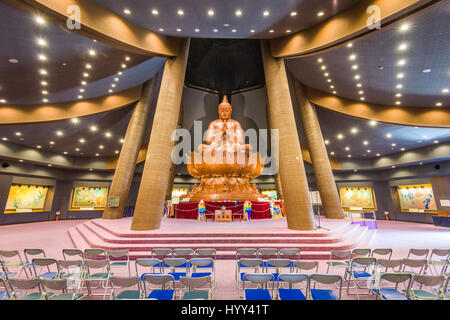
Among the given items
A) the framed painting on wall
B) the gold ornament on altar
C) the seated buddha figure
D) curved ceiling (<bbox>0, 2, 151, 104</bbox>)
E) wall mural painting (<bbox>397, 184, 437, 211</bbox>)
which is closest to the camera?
curved ceiling (<bbox>0, 2, 151, 104</bbox>)

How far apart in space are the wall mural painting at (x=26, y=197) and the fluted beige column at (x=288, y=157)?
20694 millimetres

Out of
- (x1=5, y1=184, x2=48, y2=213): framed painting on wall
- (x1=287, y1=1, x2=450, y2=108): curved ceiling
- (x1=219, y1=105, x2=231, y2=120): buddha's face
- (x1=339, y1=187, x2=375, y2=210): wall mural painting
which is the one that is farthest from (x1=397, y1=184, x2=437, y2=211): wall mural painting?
(x1=5, y1=184, x2=48, y2=213): framed painting on wall

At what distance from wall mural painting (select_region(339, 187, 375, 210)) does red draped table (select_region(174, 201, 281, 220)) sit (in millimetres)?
13919

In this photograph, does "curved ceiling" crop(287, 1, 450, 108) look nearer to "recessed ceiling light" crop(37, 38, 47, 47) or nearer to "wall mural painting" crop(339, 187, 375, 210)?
"recessed ceiling light" crop(37, 38, 47, 47)

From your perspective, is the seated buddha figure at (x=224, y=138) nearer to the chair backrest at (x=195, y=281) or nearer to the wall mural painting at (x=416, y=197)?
the chair backrest at (x=195, y=281)

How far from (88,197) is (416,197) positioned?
104ft

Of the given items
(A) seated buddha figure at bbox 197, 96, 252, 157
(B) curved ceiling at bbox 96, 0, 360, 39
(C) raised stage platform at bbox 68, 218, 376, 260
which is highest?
(B) curved ceiling at bbox 96, 0, 360, 39

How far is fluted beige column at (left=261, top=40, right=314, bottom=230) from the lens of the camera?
7398mm

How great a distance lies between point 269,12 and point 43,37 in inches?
327

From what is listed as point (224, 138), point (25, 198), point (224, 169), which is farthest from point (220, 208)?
point (25, 198)

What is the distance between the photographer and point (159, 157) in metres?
7.62

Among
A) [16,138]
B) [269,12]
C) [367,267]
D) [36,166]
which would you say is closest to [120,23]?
[269,12]

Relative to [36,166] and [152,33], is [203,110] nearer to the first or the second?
[152,33]

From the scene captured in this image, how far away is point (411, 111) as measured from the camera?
10.8 m
